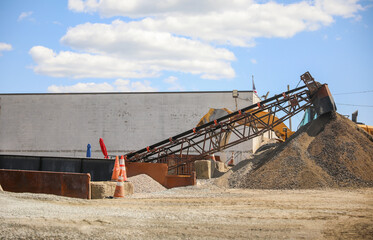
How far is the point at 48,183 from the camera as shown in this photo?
1220 cm

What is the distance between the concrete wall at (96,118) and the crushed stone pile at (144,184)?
19.4 meters

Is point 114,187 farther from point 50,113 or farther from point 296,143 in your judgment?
point 50,113

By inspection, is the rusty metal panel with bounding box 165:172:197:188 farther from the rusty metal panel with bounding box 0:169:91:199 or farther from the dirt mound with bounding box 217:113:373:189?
the rusty metal panel with bounding box 0:169:91:199

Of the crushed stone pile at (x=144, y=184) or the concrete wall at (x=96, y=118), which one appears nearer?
the crushed stone pile at (x=144, y=184)

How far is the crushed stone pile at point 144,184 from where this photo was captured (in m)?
15.2

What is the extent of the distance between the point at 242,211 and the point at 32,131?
32.4m

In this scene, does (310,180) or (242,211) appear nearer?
(242,211)

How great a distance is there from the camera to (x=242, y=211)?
931 cm

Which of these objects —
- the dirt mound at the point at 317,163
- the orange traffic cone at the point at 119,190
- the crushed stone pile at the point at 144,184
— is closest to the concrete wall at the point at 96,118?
the dirt mound at the point at 317,163

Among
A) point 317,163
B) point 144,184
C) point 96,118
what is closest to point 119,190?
point 144,184

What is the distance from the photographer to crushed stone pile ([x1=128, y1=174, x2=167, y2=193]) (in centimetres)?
1525

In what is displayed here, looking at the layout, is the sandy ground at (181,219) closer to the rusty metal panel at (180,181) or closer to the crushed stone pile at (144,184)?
the crushed stone pile at (144,184)

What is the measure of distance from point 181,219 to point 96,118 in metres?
30.5

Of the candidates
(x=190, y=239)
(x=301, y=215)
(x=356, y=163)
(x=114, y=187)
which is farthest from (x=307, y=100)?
(x=190, y=239)
